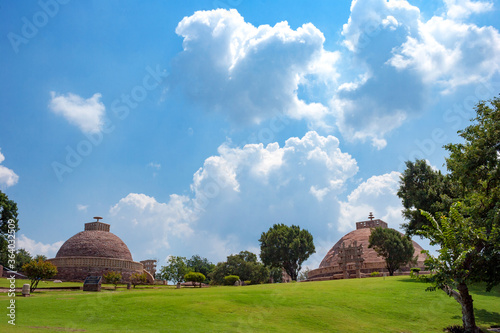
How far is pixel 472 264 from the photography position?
18219 millimetres

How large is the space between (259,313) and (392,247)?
110ft

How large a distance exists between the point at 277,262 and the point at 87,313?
4503cm

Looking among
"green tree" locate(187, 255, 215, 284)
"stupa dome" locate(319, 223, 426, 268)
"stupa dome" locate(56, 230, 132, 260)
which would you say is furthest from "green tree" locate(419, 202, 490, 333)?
"green tree" locate(187, 255, 215, 284)

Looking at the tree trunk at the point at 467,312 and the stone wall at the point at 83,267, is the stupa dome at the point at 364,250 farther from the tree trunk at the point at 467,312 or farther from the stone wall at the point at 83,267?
the tree trunk at the point at 467,312

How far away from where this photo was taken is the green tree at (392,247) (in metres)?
47.4

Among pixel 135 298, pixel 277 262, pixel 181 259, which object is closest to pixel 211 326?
pixel 135 298

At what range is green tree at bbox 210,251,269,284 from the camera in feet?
215

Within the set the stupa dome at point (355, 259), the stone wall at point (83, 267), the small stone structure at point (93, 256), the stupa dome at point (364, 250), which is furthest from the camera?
the stupa dome at point (364, 250)

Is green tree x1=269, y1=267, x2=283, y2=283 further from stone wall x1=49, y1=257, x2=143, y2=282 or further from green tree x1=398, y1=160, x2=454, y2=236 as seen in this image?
green tree x1=398, y1=160, x2=454, y2=236

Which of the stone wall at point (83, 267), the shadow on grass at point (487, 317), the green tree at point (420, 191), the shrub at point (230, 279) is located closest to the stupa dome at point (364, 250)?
the shrub at point (230, 279)

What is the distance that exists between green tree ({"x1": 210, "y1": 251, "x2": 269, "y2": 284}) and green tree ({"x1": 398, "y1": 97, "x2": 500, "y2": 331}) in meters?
47.7

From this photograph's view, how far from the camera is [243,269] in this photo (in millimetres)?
65562

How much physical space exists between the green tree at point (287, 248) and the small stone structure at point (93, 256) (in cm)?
2145

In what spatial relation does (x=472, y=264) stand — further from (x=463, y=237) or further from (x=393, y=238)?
(x=393, y=238)
